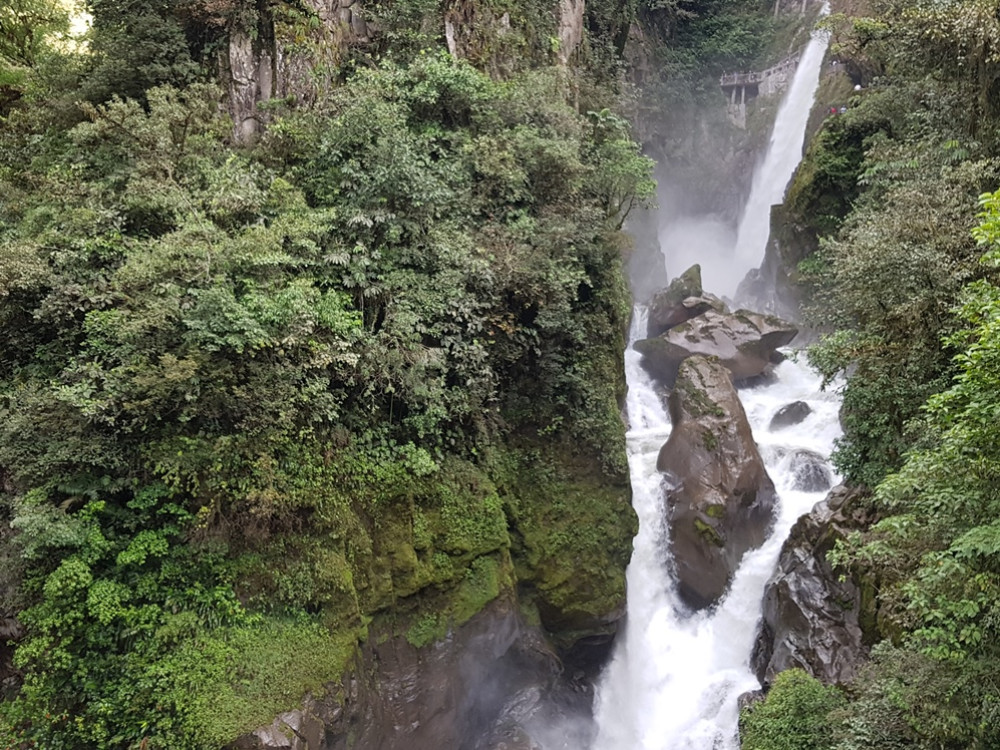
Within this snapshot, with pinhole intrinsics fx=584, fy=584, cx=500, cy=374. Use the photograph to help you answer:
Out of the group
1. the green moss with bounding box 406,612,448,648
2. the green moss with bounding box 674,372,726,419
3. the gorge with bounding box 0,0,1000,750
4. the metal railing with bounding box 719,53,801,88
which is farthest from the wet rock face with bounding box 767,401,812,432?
the metal railing with bounding box 719,53,801,88

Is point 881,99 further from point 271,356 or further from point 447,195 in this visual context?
point 271,356

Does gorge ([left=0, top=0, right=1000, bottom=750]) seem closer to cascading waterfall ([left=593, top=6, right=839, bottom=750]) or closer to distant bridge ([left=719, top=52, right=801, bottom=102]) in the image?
cascading waterfall ([left=593, top=6, right=839, bottom=750])

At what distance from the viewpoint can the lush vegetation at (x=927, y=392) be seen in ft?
16.5

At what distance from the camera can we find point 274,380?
732 centimetres

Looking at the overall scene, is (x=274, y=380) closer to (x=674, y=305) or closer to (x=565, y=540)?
(x=565, y=540)

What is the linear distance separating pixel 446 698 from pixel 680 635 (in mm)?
5690

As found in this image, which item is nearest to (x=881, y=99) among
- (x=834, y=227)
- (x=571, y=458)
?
(x=834, y=227)

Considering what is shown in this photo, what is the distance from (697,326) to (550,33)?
1022 centimetres

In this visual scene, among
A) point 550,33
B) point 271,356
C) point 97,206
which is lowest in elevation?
point 271,356

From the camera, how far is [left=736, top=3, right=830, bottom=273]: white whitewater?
28578mm

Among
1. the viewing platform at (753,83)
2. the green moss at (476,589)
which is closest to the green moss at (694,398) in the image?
the green moss at (476,589)

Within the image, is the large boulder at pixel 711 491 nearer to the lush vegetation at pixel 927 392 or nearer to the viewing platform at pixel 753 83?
the lush vegetation at pixel 927 392

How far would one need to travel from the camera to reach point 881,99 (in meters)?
18.5

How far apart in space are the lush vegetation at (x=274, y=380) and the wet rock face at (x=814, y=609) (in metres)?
2.98
